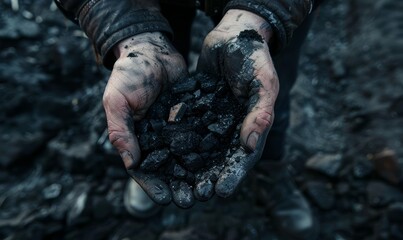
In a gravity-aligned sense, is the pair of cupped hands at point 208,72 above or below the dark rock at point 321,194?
above

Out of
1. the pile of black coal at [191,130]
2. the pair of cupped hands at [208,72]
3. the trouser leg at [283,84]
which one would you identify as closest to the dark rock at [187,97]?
the pile of black coal at [191,130]

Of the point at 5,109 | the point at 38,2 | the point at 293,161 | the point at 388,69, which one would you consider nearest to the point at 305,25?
the point at 293,161

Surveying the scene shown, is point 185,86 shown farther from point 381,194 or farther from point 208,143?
point 381,194

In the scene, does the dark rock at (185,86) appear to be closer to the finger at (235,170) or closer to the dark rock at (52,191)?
the finger at (235,170)

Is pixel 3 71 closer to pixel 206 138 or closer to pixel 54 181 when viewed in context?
pixel 54 181

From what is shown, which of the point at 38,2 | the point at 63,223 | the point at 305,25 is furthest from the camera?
the point at 38,2
